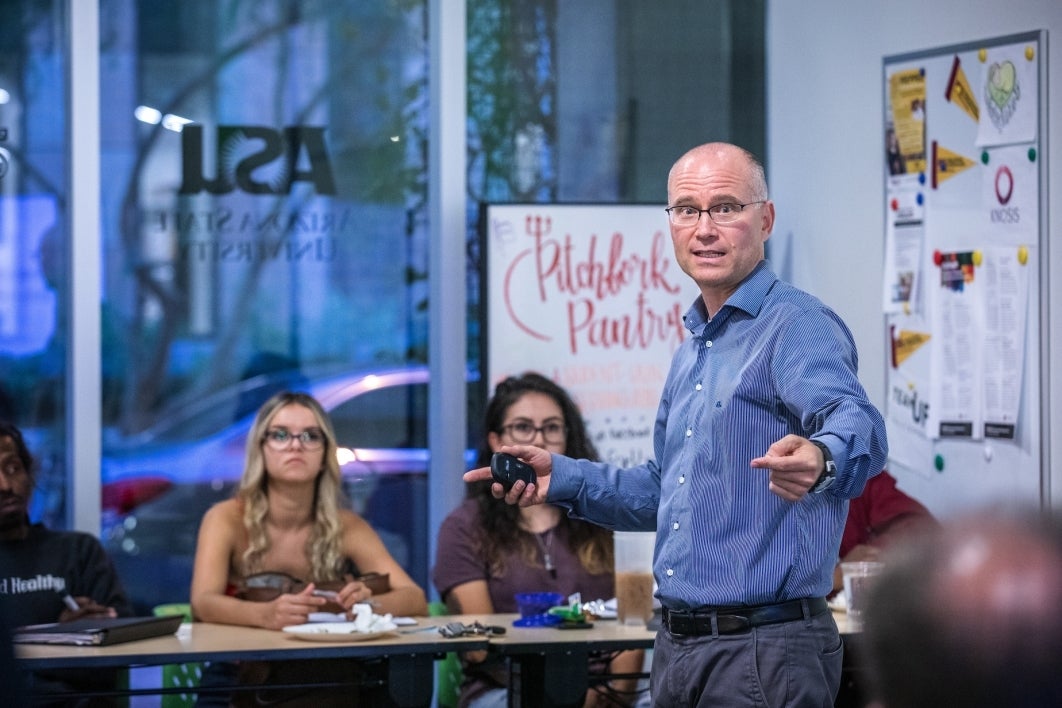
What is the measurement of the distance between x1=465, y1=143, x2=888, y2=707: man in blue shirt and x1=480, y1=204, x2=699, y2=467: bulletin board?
2715 mm

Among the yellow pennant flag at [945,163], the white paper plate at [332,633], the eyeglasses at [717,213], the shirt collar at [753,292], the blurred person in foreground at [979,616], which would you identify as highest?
the yellow pennant flag at [945,163]

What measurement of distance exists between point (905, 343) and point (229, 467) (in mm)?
2619

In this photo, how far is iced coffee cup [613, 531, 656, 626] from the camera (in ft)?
12.5

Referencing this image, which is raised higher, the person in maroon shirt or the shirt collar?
the shirt collar

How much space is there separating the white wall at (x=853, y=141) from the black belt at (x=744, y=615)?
177 centimetres

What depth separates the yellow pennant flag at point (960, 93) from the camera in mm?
4340

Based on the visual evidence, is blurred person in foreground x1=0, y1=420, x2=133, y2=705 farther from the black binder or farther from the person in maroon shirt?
the person in maroon shirt

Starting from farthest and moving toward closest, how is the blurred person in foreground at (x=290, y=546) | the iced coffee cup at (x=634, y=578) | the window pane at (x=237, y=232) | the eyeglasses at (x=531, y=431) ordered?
the window pane at (x=237, y=232)
the eyeglasses at (x=531, y=431)
the blurred person in foreground at (x=290, y=546)
the iced coffee cup at (x=634, y=578)

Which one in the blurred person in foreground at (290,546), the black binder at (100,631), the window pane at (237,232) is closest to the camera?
the black binder at (100,631)

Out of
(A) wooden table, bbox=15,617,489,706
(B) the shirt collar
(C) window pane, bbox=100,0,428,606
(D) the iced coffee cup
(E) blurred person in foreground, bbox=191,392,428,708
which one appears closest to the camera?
(B) the shirt collar

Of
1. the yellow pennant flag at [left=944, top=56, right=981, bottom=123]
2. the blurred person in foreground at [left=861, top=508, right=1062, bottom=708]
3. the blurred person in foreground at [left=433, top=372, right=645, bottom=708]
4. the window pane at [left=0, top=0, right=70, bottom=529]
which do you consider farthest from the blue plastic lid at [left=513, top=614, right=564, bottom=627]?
the blurred person in foreground at [left=861, top=508, right=1062, bottom=708]

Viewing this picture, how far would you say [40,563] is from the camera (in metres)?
4.34

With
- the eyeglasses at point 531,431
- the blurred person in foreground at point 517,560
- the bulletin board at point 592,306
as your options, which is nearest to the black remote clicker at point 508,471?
the blurred person in foreground at point 517,560

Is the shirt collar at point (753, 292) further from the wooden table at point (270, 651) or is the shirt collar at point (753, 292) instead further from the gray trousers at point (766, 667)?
the wooden table at point (270, 651)
